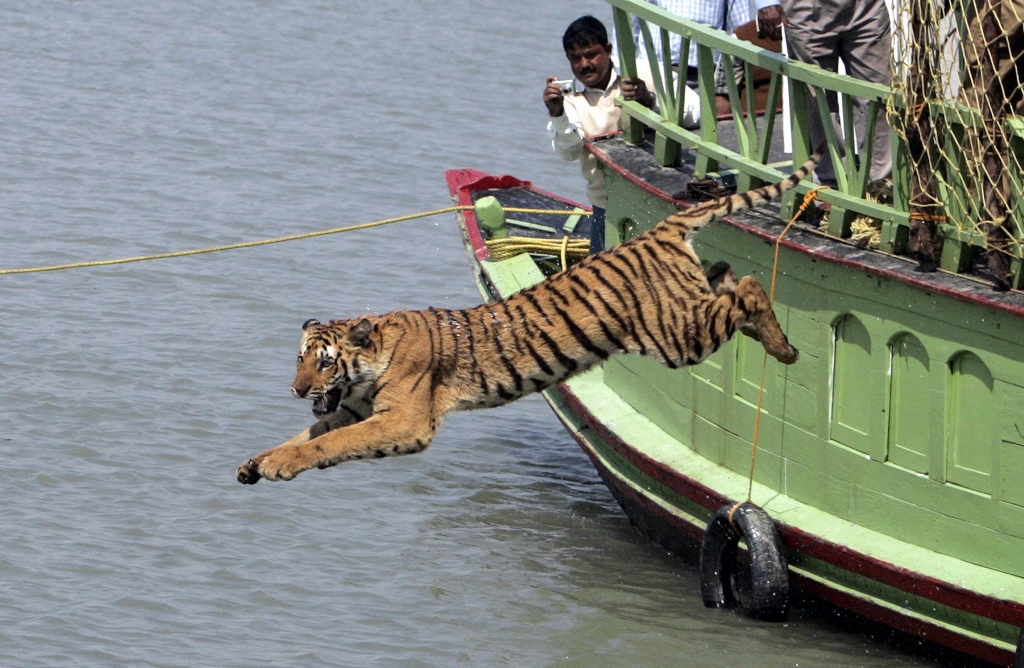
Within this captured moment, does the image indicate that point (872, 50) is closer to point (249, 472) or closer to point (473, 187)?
point (249, 472)

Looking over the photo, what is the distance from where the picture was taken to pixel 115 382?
1141 cm

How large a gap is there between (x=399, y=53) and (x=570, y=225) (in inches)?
421

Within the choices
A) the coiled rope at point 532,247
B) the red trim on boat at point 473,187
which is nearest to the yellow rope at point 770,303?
the coiled rope at point 532,247

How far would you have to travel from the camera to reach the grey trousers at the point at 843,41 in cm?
783

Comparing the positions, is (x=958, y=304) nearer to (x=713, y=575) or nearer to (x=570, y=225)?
(x=713, y=575)

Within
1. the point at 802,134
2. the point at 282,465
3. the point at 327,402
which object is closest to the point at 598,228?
the point at 802,134

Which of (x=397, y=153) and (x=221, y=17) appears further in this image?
(x=221, y=17)

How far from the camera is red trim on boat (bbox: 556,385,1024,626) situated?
23.0 ft

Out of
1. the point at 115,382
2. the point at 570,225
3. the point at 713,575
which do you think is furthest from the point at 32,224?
the point at 713,575

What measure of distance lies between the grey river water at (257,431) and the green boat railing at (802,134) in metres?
2.13

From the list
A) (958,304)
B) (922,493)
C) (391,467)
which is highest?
(958,304)

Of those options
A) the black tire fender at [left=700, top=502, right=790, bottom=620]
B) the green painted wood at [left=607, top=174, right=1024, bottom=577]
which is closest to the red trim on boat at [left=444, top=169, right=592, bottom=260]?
the green painted wood at [left=607, top=174, right=1024, bottom=577]

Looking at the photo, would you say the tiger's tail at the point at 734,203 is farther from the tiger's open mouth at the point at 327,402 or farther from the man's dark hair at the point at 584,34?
the man's dark hair at the point at 584,34

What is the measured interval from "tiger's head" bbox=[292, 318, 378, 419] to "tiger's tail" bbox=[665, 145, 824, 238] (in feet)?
4.61
